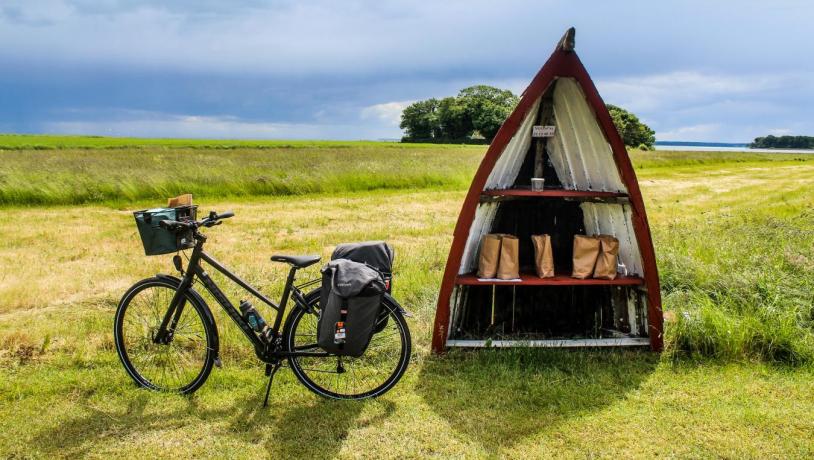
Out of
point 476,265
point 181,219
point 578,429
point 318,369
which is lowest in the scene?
point 578,429

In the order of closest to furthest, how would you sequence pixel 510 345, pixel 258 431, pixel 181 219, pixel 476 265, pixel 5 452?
pixel 5 452 < pixel 258 431 < pixel 181 219 < pixel 510 345 < pixel 476 265

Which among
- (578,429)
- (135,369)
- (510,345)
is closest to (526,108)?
(510,345)

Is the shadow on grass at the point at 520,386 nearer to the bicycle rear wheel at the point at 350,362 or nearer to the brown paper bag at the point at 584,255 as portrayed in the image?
the bicycle rear wheel at the point at 350,362

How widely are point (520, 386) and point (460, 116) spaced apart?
9068 centimetres

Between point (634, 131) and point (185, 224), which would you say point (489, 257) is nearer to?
point (185, 224)

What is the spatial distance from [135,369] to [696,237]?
8409 millimetres

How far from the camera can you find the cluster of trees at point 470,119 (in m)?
89.6

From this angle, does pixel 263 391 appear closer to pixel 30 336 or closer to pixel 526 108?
pixel 30 336

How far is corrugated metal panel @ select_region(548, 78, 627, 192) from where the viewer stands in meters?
5.39

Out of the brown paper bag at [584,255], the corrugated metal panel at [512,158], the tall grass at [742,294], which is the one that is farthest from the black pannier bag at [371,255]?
the tall grass at [742,294]

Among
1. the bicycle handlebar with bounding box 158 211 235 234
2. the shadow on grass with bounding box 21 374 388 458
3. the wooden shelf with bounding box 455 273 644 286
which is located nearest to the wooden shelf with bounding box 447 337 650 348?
the wooden shelf with bounding box 455 273 644 286

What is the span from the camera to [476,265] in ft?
19.1

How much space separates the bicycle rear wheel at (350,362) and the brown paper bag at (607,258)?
2042 millimetres

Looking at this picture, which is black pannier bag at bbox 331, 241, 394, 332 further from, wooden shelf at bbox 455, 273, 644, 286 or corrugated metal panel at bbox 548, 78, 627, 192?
corrugated metal panel at bbox 548, 78, 627, 192
